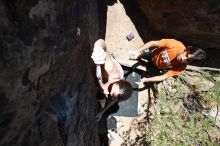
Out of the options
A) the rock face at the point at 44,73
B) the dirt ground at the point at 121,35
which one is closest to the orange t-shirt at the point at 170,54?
the dirt ground at the point at 121,35

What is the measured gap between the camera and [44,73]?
3436 millimetres

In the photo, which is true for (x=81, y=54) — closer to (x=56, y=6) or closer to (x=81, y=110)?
(x=81, y=110)

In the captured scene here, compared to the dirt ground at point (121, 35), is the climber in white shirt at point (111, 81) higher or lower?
lower

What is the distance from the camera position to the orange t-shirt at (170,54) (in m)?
5.70

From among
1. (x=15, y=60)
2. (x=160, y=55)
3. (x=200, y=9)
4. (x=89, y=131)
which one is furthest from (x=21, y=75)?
(x=200, y=9)

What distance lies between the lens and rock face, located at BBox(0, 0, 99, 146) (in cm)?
290

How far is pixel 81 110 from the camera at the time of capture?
447 centimetres

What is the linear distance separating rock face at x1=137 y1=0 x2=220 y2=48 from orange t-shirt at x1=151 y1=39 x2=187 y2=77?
0.76m

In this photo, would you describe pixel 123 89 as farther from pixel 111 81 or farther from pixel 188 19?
pixel 188 19

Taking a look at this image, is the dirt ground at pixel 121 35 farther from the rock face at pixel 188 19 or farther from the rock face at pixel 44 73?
the rock face at pixel 44 73

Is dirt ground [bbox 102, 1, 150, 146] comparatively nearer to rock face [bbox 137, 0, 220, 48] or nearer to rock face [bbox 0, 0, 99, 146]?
rock face [bbox 137, 0, 220, 48]

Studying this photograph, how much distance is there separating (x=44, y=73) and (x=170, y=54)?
280 centimetres

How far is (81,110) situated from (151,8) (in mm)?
2816

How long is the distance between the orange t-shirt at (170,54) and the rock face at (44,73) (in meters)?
1.48
